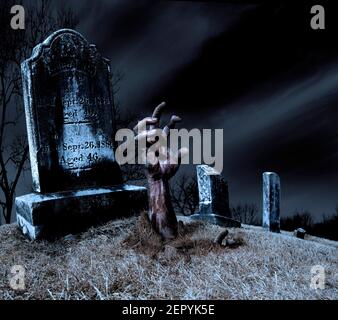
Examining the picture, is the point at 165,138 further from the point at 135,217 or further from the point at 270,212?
the point at 270,212

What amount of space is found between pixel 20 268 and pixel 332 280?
3.42 m

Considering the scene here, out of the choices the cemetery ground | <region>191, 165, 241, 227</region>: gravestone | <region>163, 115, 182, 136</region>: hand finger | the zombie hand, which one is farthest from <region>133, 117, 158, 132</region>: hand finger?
<region>191, 165, 241, 227</region>: gravestone

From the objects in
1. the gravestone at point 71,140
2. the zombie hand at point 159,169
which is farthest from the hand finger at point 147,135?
the gravestone at point 71,140

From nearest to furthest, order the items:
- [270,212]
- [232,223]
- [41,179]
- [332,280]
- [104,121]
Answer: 1. [332,280]
2. [41,179]
3. [104,121]
4. [232,223]
5. [270,212]

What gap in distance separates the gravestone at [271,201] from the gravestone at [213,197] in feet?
5.05

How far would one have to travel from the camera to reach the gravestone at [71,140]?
534cm

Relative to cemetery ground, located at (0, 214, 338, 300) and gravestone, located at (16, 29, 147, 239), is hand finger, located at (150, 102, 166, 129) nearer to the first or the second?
cemetery ground, located at (0, 214, 338, 300)

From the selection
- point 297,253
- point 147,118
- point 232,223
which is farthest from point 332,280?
point 232,223

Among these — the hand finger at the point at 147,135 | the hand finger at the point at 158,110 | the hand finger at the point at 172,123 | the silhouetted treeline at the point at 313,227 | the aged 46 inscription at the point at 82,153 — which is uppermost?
the hand finger at the point at 158,110

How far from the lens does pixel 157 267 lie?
11.6ft

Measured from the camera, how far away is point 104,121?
6.07 metres

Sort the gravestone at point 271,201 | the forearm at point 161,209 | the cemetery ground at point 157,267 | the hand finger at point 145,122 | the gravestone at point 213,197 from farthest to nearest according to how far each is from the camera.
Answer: the gravestone at point 271,201 < the gravestone at point 213,197 < the hand finger at point 145,122 < the forearm at point 161,209 < the cemetery ground at point 157,267

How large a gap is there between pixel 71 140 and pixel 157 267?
122 inches

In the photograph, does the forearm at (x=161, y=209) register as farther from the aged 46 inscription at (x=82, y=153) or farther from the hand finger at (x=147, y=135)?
the aged 46 inscription at (x=82, y=153)
